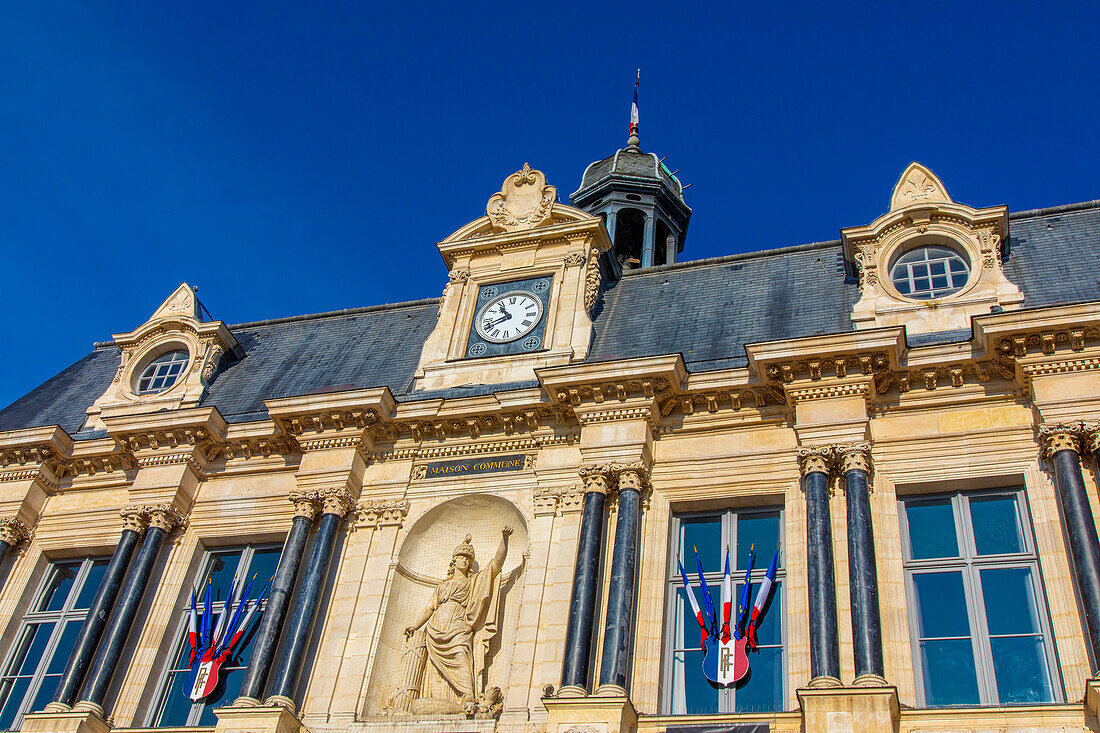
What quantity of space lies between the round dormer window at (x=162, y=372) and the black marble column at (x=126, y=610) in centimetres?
391

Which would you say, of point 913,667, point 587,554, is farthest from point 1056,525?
point 587,554

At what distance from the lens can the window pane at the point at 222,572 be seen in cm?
1719

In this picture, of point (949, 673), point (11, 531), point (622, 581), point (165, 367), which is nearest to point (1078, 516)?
point (949, 673)

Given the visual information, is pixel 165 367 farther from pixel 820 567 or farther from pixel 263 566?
pixel 820 567

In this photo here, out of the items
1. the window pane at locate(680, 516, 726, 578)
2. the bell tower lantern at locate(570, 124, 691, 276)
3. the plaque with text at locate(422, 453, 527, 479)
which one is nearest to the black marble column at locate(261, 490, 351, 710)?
the plaque with text at locate(422, 453, 527, 479)

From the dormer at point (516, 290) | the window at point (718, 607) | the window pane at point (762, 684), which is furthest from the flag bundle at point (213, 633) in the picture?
the window pane at point (762, 684)

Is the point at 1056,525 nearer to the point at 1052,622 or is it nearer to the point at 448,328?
the point at 1052,622

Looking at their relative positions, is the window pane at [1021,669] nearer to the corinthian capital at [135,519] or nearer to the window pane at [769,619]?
the window pane at [769,619]

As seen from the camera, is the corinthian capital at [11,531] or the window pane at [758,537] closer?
the window pane at [758,537]

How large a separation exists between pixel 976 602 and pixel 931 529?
120cm

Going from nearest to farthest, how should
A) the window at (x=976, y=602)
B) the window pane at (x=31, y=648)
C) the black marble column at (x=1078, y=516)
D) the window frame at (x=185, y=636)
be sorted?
the black marble column at (x=1078, y=516) < the window at (x=976, y=602) < the window frame at (x=185, y=636) < the window pane at (x=31, y=648)

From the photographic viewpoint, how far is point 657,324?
18797 mm

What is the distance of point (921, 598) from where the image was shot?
547 inches

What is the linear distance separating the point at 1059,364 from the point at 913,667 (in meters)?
4.39
